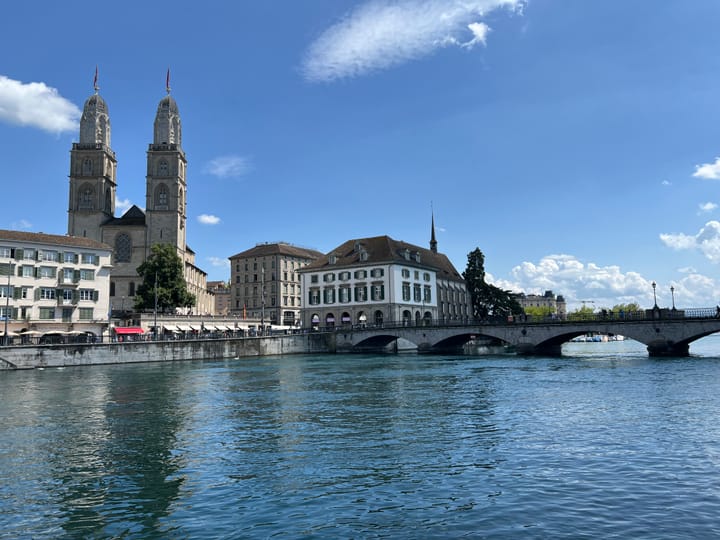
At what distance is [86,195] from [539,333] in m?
78.9

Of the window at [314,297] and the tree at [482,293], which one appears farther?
the tree at [482,293]

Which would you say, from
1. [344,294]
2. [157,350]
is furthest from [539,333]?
[157,350]

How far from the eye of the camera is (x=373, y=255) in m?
86.3

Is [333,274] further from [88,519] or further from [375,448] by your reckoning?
[88,519]

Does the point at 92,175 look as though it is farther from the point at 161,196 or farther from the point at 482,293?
the point at 482,293

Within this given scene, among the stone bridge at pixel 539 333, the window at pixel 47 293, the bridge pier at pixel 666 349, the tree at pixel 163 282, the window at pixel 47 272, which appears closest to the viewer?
the stone bridge at pixel 539 333

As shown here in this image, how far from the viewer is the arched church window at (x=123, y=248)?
325ft

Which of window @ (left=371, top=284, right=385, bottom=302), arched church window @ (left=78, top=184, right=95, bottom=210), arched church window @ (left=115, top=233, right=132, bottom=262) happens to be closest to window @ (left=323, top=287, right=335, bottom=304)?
window @ (left=371, top=284, right=385, bottom=302)

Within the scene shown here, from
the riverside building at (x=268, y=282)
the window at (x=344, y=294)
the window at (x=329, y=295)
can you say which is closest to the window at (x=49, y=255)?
the window at (x=329, y=295)

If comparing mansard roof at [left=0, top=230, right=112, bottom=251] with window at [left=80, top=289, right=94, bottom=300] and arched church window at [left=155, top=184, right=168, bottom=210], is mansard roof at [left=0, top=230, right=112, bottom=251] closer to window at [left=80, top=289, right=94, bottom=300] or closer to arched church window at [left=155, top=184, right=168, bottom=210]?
window at [left=80, top=289, right=94, bottom=300]

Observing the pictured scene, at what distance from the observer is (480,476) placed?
1359 centimetres

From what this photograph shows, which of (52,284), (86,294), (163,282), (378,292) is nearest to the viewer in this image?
(52,284)

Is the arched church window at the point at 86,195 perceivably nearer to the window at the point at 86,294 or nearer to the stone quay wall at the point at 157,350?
the window at the point at 86,294

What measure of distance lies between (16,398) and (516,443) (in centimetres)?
2584
